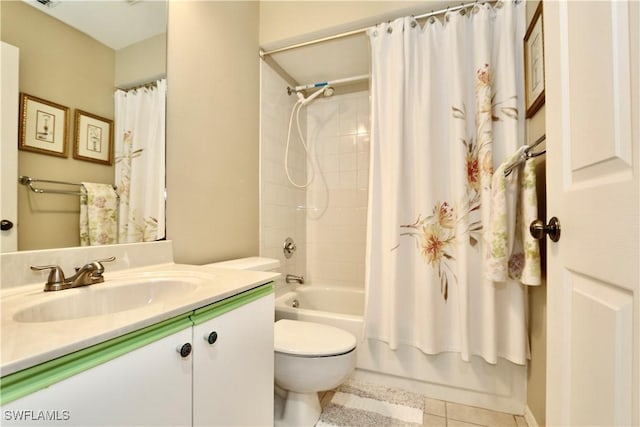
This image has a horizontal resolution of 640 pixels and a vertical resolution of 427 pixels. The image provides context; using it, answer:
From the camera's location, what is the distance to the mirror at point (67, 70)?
2.75 ft

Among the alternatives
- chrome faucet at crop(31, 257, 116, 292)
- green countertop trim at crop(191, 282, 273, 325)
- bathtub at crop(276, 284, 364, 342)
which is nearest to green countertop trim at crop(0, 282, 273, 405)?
green countertop trim at crop(191, 282, 273, 325)

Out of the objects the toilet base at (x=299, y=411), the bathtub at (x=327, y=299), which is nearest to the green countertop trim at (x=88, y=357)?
the toilet base at (x=299, y=411)

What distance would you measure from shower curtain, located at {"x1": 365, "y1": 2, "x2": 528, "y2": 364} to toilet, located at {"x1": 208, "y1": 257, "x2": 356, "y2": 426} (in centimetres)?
38

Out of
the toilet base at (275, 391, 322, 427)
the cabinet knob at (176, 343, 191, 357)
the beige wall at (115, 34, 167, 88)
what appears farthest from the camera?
the toilet base at (275, 391, 322, 427)

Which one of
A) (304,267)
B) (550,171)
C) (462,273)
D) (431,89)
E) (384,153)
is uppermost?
(431,89)

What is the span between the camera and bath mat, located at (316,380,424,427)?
135 centimetres

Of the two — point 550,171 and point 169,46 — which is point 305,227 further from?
point 550,171

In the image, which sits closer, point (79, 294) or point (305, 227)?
point (79, 294)

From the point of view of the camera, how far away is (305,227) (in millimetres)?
2527

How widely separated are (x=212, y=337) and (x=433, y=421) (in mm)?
1243

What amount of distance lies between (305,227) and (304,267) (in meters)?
0.35

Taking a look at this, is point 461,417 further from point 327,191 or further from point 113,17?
point 113,17

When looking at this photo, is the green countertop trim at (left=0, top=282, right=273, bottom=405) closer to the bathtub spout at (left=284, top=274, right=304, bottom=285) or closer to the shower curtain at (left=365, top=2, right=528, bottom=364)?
the shower curtain at (left=365, top=2, right=528, bottom=364)

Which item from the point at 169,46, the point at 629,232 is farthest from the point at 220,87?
the point at 629,232
